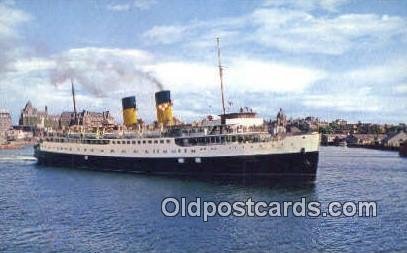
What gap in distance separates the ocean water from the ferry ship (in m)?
2.61

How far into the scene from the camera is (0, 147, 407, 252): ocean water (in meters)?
21.1

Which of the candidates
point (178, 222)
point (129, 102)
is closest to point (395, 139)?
point (129, 102)

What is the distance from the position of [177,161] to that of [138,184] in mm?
6050

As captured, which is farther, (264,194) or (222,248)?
(264,194)

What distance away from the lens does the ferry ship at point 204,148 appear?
133 ft

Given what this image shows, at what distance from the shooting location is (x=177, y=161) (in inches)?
1778

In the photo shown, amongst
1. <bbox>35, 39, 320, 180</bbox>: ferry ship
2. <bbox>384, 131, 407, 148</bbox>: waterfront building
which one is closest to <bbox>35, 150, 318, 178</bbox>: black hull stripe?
<bbox>35, 39, 320, 180</bbox>: ferry ship

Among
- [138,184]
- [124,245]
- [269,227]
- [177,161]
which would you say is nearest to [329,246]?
[269,227]

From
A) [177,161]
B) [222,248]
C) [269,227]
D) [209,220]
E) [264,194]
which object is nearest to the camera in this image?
[222,248]

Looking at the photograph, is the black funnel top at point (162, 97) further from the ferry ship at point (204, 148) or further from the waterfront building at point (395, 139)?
the waterfront building at point (395, 139)

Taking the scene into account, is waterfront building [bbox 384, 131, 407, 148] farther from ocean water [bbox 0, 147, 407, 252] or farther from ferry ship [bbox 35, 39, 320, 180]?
ocean water [bbox 0, 147, 407, 252]

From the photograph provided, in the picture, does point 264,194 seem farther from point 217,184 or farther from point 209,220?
point 209,220

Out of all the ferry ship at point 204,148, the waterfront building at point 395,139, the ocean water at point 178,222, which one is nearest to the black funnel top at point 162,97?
the ferry ship at point 204,148

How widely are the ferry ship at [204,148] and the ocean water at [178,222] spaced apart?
2.61m
